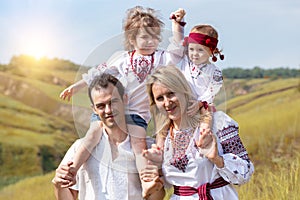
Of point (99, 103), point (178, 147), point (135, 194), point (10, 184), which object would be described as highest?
point (99, 103)

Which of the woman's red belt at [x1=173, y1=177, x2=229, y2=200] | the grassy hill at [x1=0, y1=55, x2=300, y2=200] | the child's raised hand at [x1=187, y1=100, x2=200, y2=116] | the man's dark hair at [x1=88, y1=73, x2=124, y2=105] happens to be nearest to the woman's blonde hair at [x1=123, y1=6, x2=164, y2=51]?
the man's dark hair at [x1=88, y1=73, x2=124, y2=105]

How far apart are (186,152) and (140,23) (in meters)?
0.78

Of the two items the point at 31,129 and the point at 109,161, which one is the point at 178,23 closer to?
the point at 109,161

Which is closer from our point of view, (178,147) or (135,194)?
(178,147)

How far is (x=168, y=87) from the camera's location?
3.46 m

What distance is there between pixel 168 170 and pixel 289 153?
6349mm

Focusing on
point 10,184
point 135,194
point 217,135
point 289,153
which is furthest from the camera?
point 10,184

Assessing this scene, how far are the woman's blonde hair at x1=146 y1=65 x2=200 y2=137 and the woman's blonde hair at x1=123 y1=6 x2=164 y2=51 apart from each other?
1.01 ft

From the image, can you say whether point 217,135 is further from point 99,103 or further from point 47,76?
point 47,76

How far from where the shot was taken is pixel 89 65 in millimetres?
3914

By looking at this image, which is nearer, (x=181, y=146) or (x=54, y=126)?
(x=181, y=146)

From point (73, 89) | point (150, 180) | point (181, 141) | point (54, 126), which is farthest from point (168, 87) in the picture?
point (54, 126)

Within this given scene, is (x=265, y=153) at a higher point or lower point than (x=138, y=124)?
lower

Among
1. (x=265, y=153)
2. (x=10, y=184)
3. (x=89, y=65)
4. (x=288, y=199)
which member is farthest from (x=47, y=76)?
(x=89, y=65)
